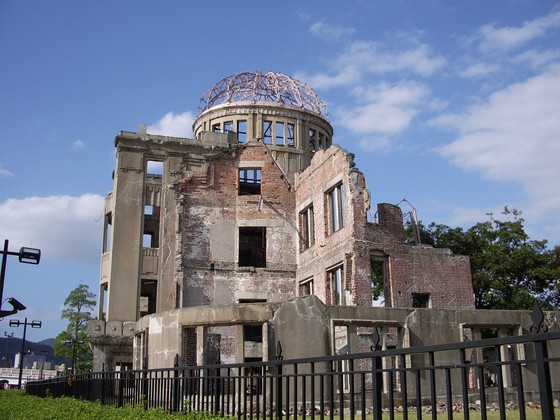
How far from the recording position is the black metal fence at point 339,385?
3.58m

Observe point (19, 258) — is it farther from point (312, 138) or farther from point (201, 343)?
point (312, 138)

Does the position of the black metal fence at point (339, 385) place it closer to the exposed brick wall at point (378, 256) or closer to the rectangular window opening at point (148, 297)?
the exposed brick wall at point (378, 256)

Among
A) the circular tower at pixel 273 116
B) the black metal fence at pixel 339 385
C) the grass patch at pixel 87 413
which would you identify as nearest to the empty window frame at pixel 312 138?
the circular tower at pixel 273 116

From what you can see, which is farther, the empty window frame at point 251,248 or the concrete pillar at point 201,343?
the empty window frame at point 251,248

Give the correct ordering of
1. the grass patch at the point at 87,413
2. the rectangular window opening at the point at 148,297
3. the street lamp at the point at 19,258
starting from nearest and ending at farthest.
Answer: the grass patch at the point at 87,413 → the street lamp at the point at 19,258 → the rectangular window opening at the point at 148,297

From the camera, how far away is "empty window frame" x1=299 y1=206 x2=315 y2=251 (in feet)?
97.7

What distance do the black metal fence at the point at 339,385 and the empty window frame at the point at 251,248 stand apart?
1363 centimetres

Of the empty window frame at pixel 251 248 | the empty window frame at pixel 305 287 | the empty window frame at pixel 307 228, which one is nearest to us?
the empty window frame at pixel 305 287

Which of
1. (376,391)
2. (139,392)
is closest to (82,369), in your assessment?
(139,392)

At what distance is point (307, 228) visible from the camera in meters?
30.7

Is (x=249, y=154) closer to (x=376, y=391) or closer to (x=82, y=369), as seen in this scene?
(x=82, y=369)

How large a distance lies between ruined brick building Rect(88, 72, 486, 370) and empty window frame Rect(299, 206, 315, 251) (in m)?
0.05

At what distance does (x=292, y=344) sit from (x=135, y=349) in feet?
25.9

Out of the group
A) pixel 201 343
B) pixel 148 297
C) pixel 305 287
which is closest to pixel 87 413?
pixel 201 343
